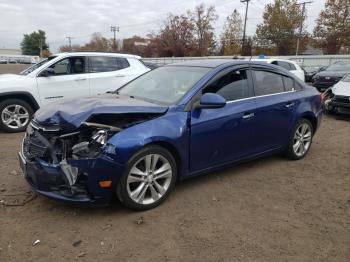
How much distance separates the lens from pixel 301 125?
17.2ft

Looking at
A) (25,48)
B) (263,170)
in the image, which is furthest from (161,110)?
(25,48)

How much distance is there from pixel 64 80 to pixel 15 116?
1.36 meters

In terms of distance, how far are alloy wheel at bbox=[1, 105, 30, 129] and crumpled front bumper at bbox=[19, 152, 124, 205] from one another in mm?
4311

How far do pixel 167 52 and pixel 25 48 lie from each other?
7749 centimetres

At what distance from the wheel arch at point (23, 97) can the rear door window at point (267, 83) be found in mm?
5097

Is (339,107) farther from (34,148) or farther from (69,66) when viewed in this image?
(34,148)

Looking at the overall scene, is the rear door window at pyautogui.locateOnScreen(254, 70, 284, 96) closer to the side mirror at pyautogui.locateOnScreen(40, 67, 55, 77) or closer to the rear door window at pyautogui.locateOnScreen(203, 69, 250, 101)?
the rear door window at pyautogui.locateOnScreen(203, 69, 250, 101)

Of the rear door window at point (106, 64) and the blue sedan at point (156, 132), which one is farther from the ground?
the rear door window at point (106, 64)

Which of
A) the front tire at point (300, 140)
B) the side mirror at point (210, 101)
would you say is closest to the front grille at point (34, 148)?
the side mirror at point (210, 101)

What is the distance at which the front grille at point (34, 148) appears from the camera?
3.34 metres

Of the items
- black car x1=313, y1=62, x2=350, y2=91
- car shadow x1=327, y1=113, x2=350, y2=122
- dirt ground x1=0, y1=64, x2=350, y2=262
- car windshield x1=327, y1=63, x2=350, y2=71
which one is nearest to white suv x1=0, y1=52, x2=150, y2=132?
dirt ground x1=0, y1=64, x2=350, y2=262

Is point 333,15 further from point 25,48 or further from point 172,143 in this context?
point 25,48

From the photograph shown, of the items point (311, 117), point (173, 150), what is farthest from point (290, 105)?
point (173, 150)

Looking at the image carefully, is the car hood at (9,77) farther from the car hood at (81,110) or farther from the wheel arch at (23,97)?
the car hood at (81,110)
